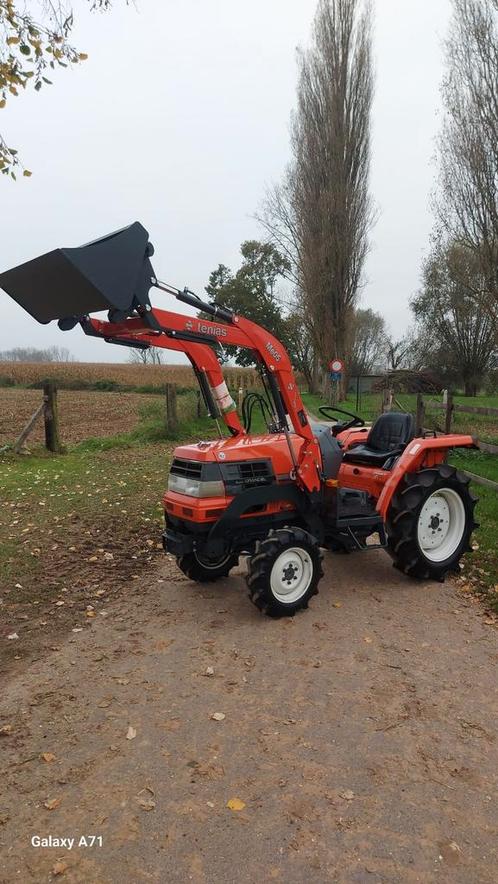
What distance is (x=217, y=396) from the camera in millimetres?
4383

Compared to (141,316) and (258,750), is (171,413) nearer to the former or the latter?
(141,316)

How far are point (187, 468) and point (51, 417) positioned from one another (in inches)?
276

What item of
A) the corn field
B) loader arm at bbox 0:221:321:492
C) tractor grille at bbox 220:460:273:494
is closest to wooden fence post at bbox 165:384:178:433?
loader arm at bbox 0:221:321:492

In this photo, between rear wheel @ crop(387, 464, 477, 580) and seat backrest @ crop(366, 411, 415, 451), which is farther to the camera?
seat backrest @ crop(366, 411, 415, 451)

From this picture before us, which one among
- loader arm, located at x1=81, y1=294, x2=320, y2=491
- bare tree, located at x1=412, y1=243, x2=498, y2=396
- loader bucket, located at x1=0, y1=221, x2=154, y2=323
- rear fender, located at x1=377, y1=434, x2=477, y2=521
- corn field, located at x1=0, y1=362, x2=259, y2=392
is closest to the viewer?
loader bucket, located at x1=0, y1=221, x2=154, y2=323

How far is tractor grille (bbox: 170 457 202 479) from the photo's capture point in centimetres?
414

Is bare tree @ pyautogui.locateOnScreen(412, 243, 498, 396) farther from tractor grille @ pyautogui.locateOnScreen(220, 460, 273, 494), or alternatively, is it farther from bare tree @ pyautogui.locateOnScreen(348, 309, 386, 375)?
tractor grille @ pyautogui.locateOnScreen(220, 460, 273, 494)

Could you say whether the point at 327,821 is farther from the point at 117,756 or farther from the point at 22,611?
the point at 22,611

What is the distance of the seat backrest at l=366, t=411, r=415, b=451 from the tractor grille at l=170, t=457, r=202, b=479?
205cm

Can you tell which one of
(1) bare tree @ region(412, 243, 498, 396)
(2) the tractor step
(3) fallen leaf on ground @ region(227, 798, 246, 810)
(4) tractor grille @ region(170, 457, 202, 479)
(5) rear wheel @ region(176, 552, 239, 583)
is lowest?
(3) fallen leaf on ground @ region(227, 798, 246, 810)

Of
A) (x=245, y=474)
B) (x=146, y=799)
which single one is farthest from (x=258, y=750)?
(x=245, y=474)

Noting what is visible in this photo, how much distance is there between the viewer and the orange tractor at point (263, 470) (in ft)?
11.3

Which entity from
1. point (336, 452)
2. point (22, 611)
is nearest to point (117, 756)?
point (22, 611)

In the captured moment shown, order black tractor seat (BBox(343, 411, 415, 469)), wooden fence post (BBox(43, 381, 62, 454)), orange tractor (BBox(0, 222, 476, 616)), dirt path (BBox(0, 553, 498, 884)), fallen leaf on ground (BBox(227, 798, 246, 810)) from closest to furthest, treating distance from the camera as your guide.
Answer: dirt path (BBox(0, 553, 498, 884)) < fallen leaf on ground (BBox(227, 798, 246, 810)) < orange tractor (BBox(0, 222, 476, 616)) < black tractor seat (BBox(343, 411, 415, 469)) < wooden fence post (BBox(43, 381, 62, 454))
